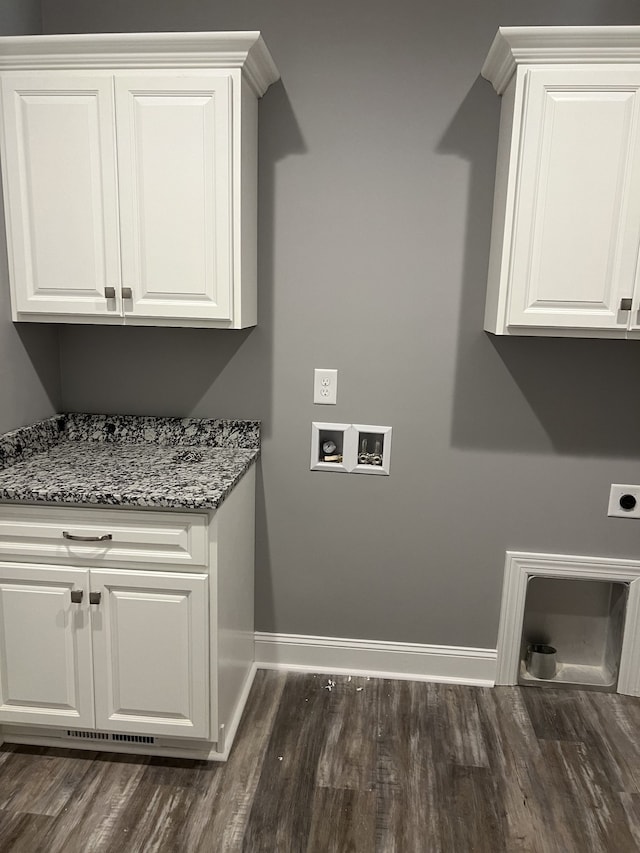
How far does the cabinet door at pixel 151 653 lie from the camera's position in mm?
1903

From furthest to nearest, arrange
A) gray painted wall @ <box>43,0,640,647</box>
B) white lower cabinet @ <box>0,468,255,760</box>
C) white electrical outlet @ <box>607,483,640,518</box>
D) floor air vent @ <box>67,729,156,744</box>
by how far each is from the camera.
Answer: white electrical outlet @ <box>607,483,640,518</box>, gray painted wall @ <box>43,0,640,647</box>, floor air vent @ <box>67,729,156,744</box>, white lower cabinet @ <box>0,468,255,760</box>

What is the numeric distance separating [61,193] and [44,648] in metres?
1.45

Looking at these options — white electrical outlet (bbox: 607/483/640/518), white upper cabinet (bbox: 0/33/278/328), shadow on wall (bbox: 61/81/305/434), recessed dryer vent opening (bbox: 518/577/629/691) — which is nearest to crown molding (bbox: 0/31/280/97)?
white upper cabinet (bbox: 0/33/278/328)

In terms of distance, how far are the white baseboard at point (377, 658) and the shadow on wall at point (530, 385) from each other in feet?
2.84

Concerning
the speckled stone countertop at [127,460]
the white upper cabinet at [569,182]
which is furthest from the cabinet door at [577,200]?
the speckled stone countertop at [127,460]

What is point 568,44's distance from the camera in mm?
1827

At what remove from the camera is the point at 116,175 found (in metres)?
2.00

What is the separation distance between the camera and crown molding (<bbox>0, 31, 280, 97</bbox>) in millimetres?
1865

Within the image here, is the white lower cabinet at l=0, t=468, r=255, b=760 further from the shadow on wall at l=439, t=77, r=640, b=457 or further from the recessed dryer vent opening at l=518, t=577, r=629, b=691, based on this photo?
the recessed dryer vent opening at l=518, t=577, r=629, b=691

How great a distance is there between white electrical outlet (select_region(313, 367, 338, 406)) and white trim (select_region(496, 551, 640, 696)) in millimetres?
917

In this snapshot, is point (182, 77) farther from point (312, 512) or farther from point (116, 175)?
point (312, 512)

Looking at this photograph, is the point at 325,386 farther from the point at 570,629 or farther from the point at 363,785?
the point at 570,629

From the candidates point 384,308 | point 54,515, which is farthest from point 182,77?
point 54,515

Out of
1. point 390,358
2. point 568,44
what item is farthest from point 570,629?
point 568,44
